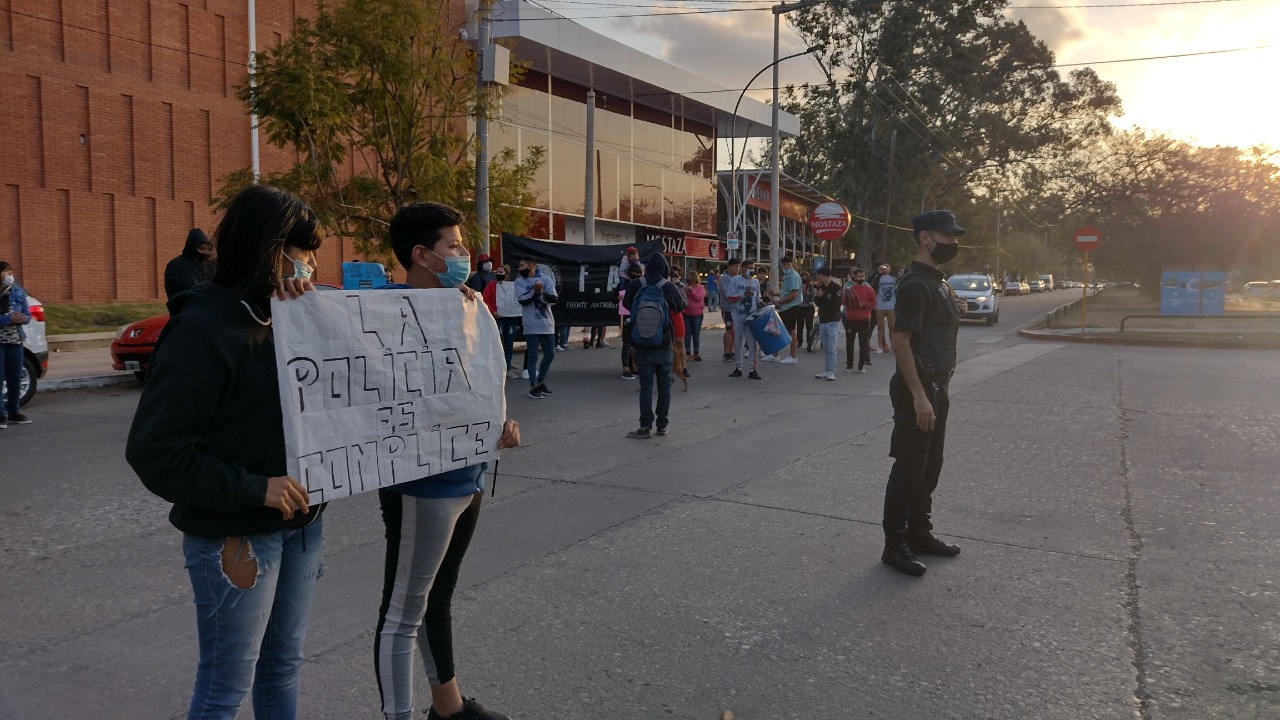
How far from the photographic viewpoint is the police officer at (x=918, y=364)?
4898mm

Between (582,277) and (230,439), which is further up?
(582,277)

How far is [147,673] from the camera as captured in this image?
3682 mm

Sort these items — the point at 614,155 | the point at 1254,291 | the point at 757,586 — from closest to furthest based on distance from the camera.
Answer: the point at 757,586 < the point at 614,155 < the point at 1254,291

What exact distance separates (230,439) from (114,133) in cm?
2617

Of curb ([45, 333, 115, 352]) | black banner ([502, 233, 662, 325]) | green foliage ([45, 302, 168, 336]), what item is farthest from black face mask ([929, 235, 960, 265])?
green foliage ([45, 302, 168, 336])

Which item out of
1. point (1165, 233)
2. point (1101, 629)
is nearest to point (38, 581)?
point (1101, 629)

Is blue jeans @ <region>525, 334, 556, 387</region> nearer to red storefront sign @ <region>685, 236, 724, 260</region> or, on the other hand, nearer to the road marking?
the road marking

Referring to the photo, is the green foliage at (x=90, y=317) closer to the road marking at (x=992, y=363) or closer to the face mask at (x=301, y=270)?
the road marking at (x=992, y=363)

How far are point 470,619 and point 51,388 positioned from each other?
10.9 m

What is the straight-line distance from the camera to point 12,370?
31.6 ft

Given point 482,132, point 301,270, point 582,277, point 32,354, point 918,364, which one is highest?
point 482,132

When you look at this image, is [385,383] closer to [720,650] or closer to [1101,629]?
[720,650]

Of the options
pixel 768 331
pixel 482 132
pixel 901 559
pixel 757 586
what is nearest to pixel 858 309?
pixel 768 331

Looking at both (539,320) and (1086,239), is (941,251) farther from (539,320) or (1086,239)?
(1086,239)
